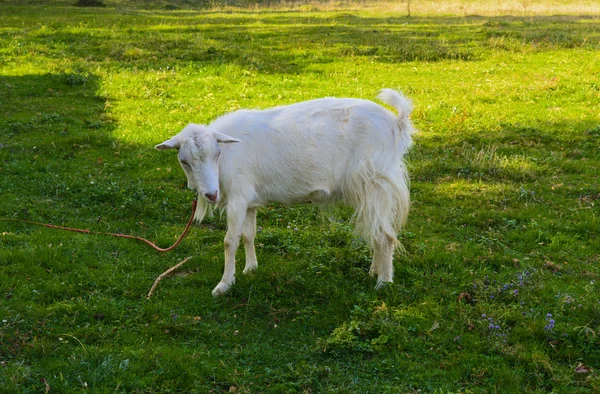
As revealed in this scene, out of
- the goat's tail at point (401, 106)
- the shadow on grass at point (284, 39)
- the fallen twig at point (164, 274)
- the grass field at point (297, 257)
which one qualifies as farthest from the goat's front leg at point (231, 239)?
the shadow on grass at point (284, 39)

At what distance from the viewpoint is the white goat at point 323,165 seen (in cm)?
676

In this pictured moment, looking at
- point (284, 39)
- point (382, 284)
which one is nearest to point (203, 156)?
point (382, 284)

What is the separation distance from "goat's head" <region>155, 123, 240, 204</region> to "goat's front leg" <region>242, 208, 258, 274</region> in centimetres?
100

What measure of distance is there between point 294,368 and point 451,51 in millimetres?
18762

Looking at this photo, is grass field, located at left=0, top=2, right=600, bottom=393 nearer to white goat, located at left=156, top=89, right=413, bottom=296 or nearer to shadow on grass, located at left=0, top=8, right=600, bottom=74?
white goat, located at left=156, top=89, right=413, bottom=296

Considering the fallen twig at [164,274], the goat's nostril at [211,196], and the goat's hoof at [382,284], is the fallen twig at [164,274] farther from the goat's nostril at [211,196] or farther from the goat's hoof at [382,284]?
the goat's hoof at [382,284]

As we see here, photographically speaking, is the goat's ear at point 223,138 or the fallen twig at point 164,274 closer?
the goat's ear at point 223,138

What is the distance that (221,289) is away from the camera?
22.2 ft

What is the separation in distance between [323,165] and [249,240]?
1257 mm

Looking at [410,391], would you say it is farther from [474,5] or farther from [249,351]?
[474,5]

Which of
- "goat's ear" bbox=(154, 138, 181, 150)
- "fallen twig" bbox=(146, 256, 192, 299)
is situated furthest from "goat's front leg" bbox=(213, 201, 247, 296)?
"goat's ear" bbox=(154, 138, 181, 150)

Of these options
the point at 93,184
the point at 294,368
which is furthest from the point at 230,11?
the point at 294,368

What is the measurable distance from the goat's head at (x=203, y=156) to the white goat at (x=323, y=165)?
0.31 meters

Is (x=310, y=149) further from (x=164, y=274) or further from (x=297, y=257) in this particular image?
(x=164, y=274)
